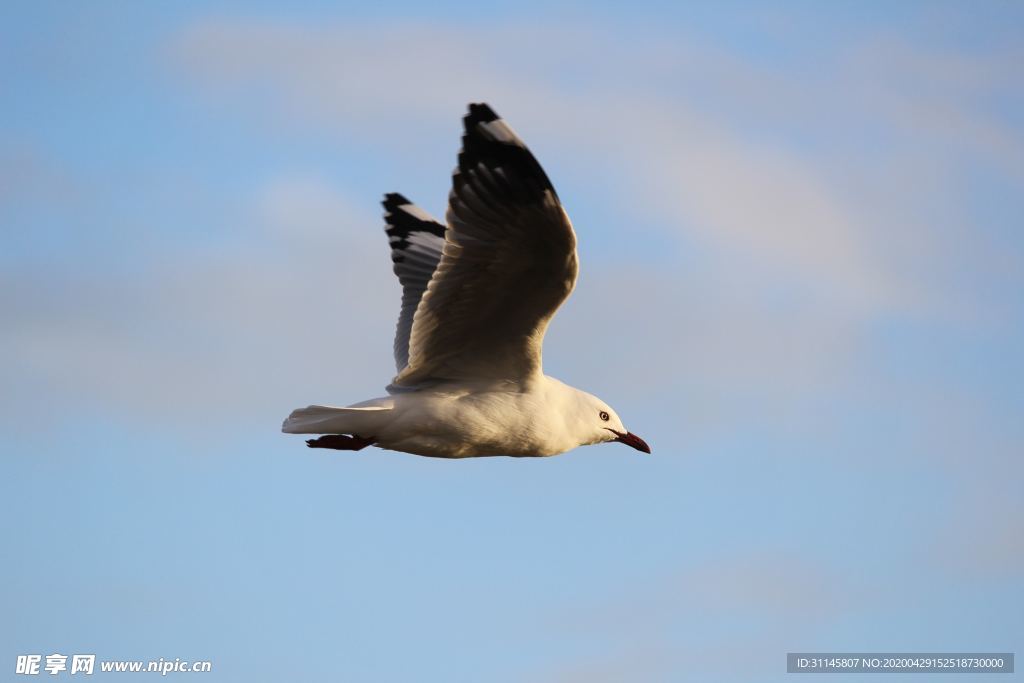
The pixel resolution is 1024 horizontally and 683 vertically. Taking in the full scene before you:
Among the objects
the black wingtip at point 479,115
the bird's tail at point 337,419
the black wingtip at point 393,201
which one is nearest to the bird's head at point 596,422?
the bird's tail at point 337,419

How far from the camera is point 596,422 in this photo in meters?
11.5

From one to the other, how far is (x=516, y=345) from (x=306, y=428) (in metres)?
1.67

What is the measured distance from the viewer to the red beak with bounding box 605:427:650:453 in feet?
39.3

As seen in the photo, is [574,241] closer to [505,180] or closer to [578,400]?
[505,180]

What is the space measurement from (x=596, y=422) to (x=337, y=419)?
2.20 metres

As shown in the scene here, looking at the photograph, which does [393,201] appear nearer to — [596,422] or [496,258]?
[596,422]

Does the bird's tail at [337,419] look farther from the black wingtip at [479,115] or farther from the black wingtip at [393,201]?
the black wingtip at [393,201]

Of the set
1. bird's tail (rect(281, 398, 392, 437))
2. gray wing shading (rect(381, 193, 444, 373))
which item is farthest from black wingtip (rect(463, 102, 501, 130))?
gray wing shading (rect(381, 193, 444, 373))

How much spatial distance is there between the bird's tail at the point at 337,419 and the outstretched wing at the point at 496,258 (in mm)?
566

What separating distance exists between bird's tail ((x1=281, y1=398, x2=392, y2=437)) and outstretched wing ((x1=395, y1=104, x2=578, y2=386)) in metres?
0.57

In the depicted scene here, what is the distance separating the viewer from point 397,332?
494 inches

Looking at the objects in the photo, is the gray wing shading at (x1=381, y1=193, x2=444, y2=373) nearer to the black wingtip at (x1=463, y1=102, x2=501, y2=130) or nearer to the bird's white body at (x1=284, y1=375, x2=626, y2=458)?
the bird's white body at (x1=284, y1=375, x2=626, y2=458)

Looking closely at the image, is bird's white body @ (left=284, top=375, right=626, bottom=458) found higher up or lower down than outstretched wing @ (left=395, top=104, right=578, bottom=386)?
lower down

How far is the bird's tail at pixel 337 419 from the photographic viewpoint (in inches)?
416
